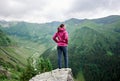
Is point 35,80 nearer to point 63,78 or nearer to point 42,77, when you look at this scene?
point 42,77

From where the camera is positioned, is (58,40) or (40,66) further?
(40,66)

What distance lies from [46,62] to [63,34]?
26790 mm

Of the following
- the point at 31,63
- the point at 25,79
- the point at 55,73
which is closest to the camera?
the point at 55,73

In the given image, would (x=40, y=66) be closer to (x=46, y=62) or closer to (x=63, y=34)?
(x=46, y=62)

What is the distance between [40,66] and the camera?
4444cm

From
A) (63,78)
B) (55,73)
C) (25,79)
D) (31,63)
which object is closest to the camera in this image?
(63,78)

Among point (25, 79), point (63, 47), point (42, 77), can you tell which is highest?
point (63, 47)

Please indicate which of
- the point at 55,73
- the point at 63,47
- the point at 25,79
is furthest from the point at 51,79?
the point at 25,79

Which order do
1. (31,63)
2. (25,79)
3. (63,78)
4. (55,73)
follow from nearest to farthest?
(63,78) → (55,73) → (31,63) → (25,79)

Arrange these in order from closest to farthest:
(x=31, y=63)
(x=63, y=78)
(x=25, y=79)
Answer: (x=63, y=78) → (x=31, y=63) → (x=25, y=79)

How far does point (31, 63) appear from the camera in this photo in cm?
4341

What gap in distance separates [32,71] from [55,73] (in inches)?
901

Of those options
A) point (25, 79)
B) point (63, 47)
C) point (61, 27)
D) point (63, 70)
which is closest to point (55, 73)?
point (63, 70)

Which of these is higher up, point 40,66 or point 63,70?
point 63,70
